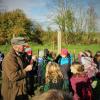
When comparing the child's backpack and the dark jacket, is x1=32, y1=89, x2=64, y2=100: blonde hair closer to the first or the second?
the dark jacket

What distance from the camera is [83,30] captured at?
32.0 m

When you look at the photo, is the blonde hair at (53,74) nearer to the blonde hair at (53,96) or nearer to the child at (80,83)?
the child at (80,83)

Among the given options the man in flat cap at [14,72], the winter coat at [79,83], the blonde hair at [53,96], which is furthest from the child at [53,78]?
the blonde hair at [53,96]

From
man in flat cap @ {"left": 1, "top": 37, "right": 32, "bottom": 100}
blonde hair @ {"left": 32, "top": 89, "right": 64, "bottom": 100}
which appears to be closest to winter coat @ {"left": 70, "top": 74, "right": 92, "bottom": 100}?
man in flat cap @ {"left": 1, "top": 37, "right": 32, "bottom": 100}

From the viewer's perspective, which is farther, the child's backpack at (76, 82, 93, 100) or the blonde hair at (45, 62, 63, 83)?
the child's backpack at (76, 82, 93, 100)

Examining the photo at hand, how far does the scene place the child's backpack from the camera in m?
6.88

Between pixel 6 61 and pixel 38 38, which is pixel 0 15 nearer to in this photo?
pixel 38 38

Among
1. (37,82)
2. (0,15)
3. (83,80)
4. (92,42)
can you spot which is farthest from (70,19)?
(83,80)

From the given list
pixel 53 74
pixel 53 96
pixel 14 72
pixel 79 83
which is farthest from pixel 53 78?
pixel 53 96

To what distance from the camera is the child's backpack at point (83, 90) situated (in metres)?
6.88

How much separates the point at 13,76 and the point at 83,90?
2267mm

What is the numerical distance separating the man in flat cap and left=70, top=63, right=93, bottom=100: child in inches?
63.5

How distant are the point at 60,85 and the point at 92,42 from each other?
2570 centimetres

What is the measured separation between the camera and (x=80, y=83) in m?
6.82
